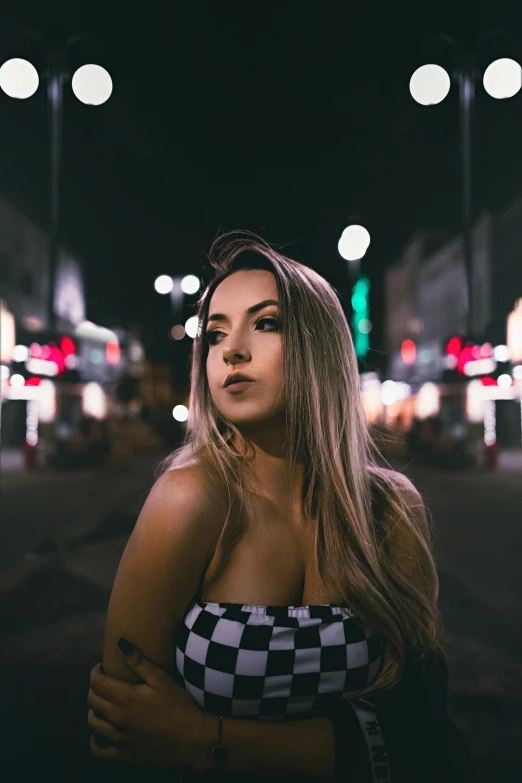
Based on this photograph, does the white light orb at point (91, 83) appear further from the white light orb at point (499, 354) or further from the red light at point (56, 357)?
the white light orb at point (499, 354)

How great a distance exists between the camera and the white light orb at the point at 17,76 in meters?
1.75

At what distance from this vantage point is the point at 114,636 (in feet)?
3.14

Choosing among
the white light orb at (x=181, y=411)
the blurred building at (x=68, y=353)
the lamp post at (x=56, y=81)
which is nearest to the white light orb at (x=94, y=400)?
the blurred building at (x=68, y=353)

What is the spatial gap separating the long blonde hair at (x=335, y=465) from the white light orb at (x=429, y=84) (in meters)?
1.14

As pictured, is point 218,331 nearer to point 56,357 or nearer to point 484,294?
point 56,357

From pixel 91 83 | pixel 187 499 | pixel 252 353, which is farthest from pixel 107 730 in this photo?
pixel 91 83

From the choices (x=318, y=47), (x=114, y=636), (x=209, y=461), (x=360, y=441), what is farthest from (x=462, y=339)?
(x=114, y=636)

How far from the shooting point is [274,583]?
102 cm

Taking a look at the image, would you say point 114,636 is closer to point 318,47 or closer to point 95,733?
point 95,733

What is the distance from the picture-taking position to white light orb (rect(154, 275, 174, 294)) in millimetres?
1682

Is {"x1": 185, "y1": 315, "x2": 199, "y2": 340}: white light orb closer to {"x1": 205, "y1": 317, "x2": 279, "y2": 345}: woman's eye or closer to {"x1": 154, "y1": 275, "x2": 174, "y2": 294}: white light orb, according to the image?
{"x1": 205, "y1": 317, "x2": 279, "y2": 345}: woman's eye

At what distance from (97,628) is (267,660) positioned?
1.86 metres

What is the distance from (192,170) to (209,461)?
1.17 meters

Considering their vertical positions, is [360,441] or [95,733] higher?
[360,441]
